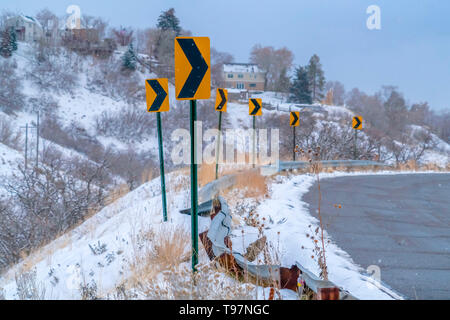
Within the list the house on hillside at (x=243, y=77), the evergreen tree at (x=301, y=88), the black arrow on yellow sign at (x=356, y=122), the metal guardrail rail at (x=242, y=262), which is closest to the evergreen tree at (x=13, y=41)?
the house on hillside at (x=243, y=77)

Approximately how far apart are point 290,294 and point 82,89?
5456 centimetres

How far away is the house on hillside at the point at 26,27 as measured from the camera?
193ft

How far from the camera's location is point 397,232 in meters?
6.25

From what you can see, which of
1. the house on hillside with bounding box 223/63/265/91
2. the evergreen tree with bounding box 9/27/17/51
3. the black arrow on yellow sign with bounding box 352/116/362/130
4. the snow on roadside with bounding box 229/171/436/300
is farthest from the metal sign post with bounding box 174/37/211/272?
the house on hillside with bounding box 223/63/265/91

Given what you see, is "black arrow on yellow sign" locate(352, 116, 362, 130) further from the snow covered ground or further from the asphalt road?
the snow covered ground

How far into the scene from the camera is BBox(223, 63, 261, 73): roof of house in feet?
248

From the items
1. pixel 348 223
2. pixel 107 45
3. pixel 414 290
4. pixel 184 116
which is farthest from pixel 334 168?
pixel 107 45

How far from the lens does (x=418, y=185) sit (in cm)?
1329

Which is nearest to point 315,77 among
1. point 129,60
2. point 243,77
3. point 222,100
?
point 243,77

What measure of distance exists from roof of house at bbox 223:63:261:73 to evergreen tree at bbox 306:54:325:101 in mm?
12620

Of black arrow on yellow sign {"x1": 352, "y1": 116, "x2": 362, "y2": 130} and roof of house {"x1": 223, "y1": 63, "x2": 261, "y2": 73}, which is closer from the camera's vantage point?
black arrow on yellow sign {"x1": 352, "y1": 116, "x2": 362, "y2": 130}

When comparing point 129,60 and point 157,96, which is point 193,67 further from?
point 129,60

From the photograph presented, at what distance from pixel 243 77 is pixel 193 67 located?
72.7 m
